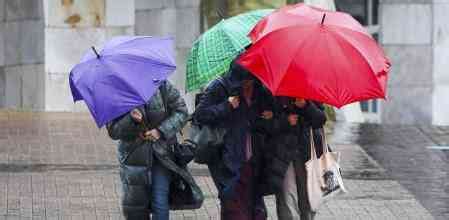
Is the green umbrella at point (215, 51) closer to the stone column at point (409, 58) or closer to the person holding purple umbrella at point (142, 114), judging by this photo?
the person holding purple umbrella at point (142, 114)

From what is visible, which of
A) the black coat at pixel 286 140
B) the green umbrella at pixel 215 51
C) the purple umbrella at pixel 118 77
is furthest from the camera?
the black coat at pixel 286 140

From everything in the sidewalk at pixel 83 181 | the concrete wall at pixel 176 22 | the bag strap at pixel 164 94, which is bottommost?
the sidewalk at pixel 83 181

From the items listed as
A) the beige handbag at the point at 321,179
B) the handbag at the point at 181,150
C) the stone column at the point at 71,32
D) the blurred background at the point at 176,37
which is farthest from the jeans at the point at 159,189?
the stone column at the point at 71,32

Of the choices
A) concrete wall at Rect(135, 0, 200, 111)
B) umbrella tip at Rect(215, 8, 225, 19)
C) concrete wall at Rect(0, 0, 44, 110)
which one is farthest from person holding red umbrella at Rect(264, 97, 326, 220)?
concrete wall at Rect(0, 0, 44, 110)

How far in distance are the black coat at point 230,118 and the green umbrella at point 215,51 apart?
0.14 meters

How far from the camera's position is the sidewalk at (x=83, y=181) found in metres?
10.2

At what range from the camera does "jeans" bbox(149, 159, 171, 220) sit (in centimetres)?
866

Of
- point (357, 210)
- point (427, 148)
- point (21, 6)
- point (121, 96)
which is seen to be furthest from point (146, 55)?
point (21, 6)

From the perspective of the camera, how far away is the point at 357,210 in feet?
34.2

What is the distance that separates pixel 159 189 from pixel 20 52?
8.73 m

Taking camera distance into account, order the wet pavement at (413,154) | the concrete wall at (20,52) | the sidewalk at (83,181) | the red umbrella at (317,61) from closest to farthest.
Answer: the red umbrella at (317,61) < the sidewalk at (83,181) < the wet pavement at (413,154) < the concrete wall at (20,52)

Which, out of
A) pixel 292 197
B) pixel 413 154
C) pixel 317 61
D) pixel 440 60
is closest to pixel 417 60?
pixel 440 60

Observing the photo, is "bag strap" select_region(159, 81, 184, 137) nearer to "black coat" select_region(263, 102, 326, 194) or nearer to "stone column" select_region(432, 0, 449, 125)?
"black coat" select_region(263, 102, 326, 194)

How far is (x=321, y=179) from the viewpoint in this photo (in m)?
8.64
